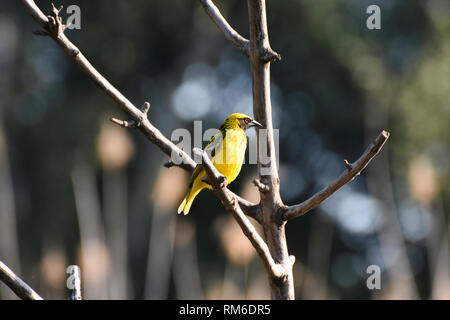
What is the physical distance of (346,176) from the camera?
2.76 meters

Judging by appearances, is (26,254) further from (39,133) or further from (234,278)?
(234,278)

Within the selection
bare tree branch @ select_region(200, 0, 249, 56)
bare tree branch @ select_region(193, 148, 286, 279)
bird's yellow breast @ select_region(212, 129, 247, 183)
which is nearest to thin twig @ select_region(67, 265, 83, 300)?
bare tree branch @ select_region(193, 148, 286, 279)

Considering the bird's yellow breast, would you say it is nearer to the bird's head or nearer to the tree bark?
the bird's head

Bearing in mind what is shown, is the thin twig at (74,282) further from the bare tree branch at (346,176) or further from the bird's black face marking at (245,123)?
the bird's black face marking at (245,123)

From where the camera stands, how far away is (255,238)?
8.76ft

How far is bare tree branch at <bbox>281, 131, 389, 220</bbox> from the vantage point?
2611 mm

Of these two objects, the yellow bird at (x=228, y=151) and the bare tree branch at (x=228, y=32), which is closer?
the bare tree branch at (x=228, y=32)

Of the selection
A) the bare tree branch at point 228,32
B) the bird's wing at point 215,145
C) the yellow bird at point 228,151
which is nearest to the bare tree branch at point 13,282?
the bare tree branch at point 228,32

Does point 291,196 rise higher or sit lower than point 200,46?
lower

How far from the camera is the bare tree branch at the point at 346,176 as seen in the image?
2.61 meters

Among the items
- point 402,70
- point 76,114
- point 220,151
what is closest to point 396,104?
point 402,70

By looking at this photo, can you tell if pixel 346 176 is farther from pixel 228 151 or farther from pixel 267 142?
pixel 228 151

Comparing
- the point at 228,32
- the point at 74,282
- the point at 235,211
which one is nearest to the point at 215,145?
the point at 228,32
